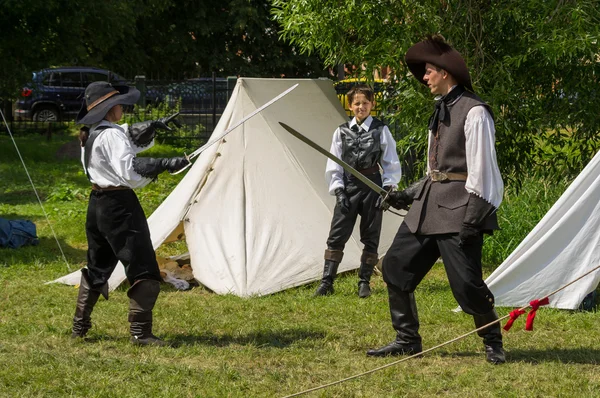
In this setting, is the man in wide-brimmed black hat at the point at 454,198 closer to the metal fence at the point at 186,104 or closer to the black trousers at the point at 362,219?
the black trousers at the point at 362,219

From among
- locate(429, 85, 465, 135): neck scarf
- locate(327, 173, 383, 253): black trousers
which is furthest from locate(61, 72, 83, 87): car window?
locate(429, 85, 465, 135): neck scarf

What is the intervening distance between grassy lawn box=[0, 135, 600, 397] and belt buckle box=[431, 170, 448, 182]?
97cm

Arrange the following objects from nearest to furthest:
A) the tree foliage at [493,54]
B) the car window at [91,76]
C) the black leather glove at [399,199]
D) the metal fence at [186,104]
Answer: the black leather glove at [399,199]
the tree foliage at [493,54]
the metal fence at [186,104]
the car window at [91,76]

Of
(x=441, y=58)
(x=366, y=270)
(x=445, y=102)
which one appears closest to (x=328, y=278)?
(x=366, y=270)

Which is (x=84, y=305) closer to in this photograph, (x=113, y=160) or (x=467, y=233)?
(x=113, y=160)

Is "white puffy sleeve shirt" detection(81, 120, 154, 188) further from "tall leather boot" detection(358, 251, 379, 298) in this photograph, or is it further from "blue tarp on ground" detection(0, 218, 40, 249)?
"blue tarp on ground" detection(0, 218, 40, 249)

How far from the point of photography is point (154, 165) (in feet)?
16.6

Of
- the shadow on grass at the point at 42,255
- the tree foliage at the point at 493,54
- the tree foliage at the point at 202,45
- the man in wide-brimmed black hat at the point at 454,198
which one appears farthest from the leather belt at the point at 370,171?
the tree foliage at the point at 202,45

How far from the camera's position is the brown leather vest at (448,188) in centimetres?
470

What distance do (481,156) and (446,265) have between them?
0.61 m

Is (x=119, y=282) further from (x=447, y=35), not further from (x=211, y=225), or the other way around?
(x=447, y=35)

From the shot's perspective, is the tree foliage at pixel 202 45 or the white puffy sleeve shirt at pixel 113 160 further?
the tree foliage at pixel 202 45

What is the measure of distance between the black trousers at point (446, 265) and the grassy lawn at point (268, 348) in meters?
0.37

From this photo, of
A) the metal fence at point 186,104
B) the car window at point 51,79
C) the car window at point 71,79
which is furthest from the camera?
the car window at point 71,79
